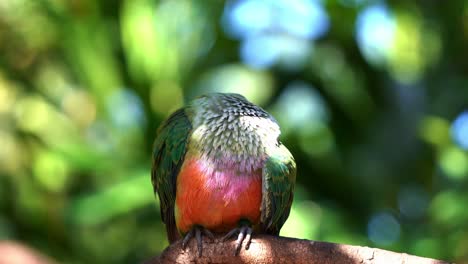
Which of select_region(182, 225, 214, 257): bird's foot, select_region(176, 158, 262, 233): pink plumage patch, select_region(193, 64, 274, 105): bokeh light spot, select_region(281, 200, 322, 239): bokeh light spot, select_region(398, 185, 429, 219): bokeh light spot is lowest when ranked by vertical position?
select_region(182, 225, 214, 257): bird's foot

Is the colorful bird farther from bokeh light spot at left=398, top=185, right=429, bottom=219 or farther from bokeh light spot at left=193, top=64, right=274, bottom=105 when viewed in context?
bokeh light spot at left=398, top=185, right=429, bottom=219

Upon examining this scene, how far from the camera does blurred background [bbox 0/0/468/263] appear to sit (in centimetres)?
882

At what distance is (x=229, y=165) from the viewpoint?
348 cm

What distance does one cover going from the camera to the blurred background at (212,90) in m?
8.82

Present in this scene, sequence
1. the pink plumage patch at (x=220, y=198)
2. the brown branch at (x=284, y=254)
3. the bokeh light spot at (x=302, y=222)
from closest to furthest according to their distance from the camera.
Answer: the brown branch at (x=284, y=254) → the pink plumage patch at (x=220, y=198) → the bokeh light spot at (x=302, y=222)

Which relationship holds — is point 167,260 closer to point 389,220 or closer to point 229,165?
point 229,165

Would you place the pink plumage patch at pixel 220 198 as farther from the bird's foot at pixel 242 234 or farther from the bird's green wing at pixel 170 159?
the bird's green wing at pixel 170 159

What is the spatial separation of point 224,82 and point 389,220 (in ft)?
9.93

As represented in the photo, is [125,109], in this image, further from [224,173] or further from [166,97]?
[224,173]

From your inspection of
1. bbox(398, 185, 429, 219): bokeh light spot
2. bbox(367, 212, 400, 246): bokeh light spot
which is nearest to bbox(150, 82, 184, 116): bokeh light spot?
bbox(367, 212, 400, 246): bokeh light spot

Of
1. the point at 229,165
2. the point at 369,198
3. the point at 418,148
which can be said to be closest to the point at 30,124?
the point at 369,198

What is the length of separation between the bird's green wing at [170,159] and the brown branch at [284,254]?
529mm

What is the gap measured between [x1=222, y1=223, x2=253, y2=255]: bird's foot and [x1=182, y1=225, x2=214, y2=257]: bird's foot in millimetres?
97

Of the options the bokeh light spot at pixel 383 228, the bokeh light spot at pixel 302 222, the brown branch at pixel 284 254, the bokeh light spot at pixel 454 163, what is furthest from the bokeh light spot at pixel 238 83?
the brown branch at pixel 284 254
